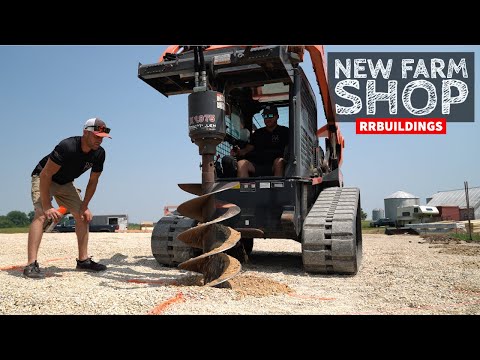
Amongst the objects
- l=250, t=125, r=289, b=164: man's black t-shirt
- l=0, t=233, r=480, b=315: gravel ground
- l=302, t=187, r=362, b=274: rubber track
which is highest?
l=250, t=125, r=289, b=164: man's black t-shirt

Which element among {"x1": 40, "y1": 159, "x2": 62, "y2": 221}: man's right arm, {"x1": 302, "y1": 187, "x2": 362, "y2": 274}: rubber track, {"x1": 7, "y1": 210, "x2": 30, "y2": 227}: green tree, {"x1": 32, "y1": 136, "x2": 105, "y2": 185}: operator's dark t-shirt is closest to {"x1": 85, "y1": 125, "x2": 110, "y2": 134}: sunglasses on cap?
Answer: {"x1": 32, "y1": 136, "x2": 105, "y2": 185}: operator's dark t-shirt

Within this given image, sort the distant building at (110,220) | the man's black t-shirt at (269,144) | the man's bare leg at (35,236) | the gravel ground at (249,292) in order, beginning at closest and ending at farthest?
the gravel ground at (249,292) → the man's bare leg at (35,236) → the man's black t-shirt at (269,144) → the distant building at (110,220)

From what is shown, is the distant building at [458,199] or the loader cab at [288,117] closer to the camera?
the loader cab at [288,117]

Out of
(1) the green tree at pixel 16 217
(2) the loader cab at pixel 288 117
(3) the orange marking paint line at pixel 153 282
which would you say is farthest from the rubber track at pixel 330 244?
(1) the green tree at pixel 16 217

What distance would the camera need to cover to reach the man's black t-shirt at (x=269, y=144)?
5297 millimetres

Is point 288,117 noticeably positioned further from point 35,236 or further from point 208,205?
point 35,236

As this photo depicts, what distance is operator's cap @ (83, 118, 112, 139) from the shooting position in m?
4.12

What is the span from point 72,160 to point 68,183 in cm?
53

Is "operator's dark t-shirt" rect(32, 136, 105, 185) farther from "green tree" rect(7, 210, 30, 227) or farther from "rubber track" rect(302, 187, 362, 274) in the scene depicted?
"green tree" rect(7, 210, 30, 227)

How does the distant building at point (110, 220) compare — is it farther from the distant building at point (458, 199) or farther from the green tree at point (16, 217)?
the green tree at point (16, 217)

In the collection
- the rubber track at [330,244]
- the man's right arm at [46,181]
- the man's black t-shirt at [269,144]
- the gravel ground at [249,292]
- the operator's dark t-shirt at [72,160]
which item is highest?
the man's black t-shirt at [269,144]

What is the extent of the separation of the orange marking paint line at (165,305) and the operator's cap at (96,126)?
1.99 metres

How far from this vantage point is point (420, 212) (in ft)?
63.4

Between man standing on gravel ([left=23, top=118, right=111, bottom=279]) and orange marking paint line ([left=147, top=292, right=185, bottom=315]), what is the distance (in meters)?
1.83
